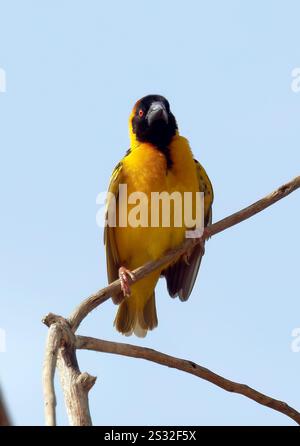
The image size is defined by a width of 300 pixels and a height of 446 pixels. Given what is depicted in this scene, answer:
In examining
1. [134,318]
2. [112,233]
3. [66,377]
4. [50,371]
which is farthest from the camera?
[134,318]

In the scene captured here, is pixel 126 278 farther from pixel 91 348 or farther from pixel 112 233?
pixel 91 348

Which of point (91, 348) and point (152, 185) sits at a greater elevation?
point (152, 185)

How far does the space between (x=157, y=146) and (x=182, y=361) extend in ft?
8.56

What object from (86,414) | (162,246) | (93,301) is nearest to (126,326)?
(162,246)

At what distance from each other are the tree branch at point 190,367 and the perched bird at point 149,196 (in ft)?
5.85

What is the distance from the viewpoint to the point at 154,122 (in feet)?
19.2

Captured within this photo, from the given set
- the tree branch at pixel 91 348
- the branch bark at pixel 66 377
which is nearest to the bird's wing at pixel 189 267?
the tree branch at pixel 91 348

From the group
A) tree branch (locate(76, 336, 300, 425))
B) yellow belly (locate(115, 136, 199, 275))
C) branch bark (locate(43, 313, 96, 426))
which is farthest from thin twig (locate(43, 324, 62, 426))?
yellow belly (locate(115, 136, 199, 275))

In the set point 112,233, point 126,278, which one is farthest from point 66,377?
point 112,233

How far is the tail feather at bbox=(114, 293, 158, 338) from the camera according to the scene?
19.3ft

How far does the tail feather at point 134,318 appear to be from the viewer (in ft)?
19.3

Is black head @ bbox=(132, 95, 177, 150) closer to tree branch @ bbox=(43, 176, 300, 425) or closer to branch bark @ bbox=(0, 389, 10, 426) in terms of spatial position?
tree branch @ bbox=(43, 176, 300, 425)

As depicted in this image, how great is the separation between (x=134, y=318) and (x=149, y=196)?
1090 mm

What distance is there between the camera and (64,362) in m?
2.91
